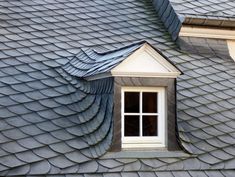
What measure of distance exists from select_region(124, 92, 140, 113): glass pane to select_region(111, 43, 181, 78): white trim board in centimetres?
24

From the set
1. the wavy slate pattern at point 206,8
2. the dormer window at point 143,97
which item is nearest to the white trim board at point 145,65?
the dormer window at point 143,97

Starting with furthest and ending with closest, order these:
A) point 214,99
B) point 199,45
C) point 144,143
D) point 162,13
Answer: point 162,13 → point 199,45 → point 214,99 → point 144,143

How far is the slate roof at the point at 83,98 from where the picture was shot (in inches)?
219

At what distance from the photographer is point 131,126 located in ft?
19.4

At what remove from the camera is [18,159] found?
5.34 metres

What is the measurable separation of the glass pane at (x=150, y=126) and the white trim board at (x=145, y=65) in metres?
0.49

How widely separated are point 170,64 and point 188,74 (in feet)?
4.64

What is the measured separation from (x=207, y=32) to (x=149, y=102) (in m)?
2.57

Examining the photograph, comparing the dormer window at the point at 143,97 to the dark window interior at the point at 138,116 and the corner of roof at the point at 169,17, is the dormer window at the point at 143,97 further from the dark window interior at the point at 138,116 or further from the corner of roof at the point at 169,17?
the corner of roof at the point at 169,17

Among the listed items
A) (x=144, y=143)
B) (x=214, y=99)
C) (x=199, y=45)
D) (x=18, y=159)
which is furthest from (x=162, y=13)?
(x=18, y=159)

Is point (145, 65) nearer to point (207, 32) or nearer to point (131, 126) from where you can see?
point (131, 126)

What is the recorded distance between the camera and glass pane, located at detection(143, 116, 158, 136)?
5.91m

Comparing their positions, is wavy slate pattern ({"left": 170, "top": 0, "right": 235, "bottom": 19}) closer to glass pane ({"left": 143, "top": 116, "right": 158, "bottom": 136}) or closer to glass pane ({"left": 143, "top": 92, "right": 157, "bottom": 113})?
glass pane ({"left": 143, "top": 92, "right": 157, "bottom": 113})

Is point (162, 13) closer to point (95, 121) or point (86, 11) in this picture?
point (86, 11)
